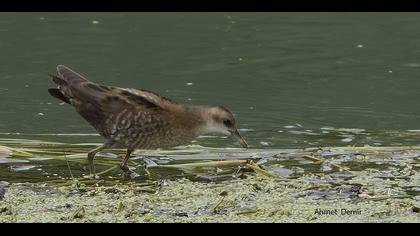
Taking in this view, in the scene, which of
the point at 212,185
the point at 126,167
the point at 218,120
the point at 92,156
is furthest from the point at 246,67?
the point at 212,185

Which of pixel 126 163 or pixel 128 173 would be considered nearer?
pixel 128 173

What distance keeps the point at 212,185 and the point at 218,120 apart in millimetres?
849

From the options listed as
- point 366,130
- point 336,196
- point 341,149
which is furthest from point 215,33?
point 336,196

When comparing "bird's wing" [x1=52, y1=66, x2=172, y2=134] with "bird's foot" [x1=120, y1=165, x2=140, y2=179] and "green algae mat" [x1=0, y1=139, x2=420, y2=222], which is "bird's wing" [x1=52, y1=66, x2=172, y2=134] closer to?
"bird's foot" [x1=120, y1=165, x2=140, y2=179]

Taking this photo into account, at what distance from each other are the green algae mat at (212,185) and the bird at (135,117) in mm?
279

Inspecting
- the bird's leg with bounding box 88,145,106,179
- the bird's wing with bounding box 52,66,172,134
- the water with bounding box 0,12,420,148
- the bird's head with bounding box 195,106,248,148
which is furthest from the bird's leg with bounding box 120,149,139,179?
the water with bounding box 0,12,420,148

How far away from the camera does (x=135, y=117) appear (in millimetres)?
9797

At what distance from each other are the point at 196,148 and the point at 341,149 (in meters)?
1.46

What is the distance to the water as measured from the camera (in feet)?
40.5

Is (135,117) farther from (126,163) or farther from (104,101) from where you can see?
(126,163)

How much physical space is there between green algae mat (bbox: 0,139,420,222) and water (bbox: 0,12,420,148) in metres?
0.85

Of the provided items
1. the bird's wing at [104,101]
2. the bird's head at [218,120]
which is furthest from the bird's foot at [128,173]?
the bird's head at [218,120]

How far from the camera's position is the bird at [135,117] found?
9812 millimetres

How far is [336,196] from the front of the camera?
29.4 ft
